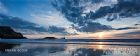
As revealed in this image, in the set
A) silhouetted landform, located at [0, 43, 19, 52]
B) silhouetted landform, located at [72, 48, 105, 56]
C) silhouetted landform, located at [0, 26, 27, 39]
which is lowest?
silhouetted landform, located at [72, 48, 105, 56]

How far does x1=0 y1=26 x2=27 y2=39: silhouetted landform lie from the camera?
2.31 meters

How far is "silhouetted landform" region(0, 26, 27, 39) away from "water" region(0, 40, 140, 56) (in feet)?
0.13

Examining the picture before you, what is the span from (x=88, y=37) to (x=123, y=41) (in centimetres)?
26

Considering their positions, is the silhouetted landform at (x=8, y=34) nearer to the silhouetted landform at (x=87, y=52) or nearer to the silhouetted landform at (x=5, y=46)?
the silhouetted landform at (x=5, y=46)

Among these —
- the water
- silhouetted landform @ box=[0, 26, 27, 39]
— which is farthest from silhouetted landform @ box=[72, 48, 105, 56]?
silhouetted landform @ box=[0, 26, 27, 39]

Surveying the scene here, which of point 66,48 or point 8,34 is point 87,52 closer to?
point 66,48

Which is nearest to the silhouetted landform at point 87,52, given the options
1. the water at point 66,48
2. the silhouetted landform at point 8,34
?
the water at point 66,48

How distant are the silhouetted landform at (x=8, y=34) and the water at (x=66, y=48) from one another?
39mm

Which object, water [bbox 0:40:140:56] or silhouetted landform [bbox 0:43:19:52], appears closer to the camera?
water [bbox 0:40:140:56]

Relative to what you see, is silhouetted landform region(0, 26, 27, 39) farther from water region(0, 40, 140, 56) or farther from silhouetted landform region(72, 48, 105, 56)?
silhouetted landform region(72, 48, 105, 56)

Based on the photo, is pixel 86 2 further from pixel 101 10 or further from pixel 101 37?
pixel 101 37

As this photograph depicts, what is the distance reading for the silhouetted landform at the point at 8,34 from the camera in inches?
90.8

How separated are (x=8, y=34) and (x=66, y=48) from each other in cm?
49

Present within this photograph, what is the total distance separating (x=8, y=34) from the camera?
239 cm
